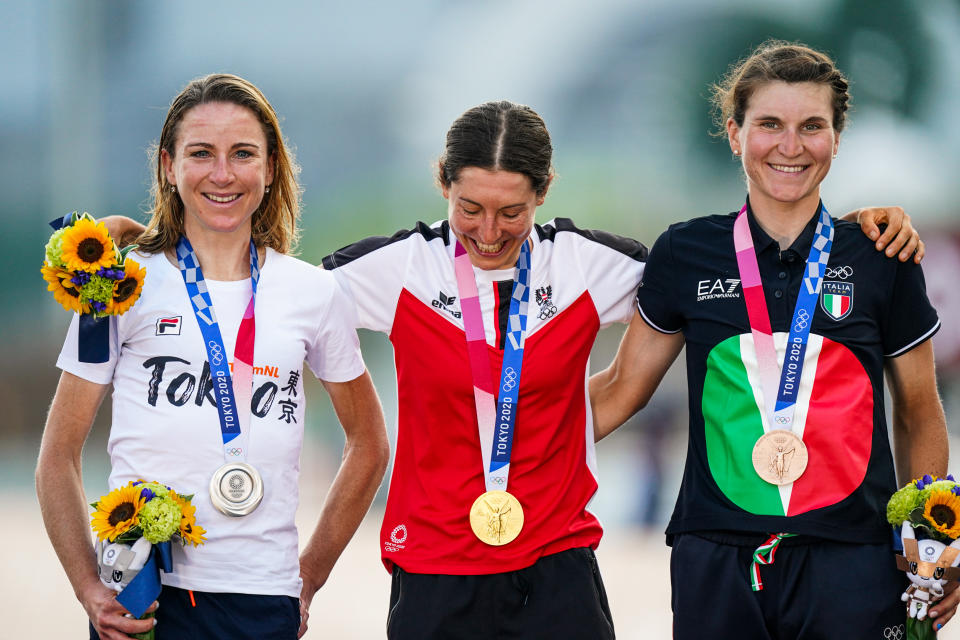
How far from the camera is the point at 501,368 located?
2.59m

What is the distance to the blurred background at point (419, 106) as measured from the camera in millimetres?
9188

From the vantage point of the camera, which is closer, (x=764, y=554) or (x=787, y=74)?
(x=764, y=554)

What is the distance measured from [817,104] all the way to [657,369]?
0.73 m

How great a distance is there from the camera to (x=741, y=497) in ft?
7.97

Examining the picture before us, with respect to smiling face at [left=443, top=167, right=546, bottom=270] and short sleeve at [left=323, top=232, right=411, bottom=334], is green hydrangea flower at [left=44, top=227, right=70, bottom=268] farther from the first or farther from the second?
smiling face at [left=443, top=167, right=546, bottom=270]

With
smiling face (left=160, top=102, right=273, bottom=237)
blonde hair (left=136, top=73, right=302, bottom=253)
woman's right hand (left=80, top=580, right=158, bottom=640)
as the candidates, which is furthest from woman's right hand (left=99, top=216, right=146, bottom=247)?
woman's right hand (left=80, top=580, right=158, bottom=640)

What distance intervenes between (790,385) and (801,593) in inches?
17.3

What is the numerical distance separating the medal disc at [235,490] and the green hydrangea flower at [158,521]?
12cm

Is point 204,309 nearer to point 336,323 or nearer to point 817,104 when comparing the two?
point 336,323

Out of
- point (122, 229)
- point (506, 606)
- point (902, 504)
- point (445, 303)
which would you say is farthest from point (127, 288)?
point (902, 504)

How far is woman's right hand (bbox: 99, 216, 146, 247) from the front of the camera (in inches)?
103

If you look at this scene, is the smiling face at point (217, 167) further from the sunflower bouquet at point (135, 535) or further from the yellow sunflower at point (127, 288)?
the sunflower bouquet at point (135, 535)

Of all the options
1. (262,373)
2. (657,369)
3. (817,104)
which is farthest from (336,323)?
(817,104)

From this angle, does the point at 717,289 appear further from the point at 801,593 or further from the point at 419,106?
the point at 419,106
